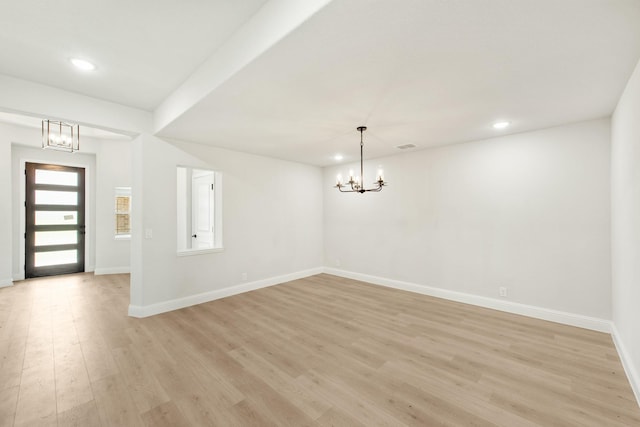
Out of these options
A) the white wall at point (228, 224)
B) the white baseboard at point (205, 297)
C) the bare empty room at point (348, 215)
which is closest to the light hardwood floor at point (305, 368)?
the bare empty room at point (348, 215)

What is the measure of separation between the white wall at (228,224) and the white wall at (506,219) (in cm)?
160

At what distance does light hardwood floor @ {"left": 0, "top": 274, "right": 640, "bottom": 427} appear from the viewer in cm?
193

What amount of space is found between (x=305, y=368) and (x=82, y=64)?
12.0 ft

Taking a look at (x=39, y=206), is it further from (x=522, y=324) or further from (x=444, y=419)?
(x=522, y=324)

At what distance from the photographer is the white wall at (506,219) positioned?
11.1 ft

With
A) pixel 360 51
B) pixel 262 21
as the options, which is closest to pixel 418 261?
pixel 360 51

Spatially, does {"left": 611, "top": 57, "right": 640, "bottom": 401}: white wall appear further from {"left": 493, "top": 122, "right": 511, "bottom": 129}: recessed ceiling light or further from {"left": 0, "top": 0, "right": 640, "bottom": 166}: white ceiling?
{"left": 493, "top": 122, "right": 511, "bottom": 129}: recessed ceiling light

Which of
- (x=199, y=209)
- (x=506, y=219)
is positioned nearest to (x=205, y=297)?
(x=199, y=209)

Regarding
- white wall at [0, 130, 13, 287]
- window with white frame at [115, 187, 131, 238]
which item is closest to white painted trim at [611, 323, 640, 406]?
window with white frame at [115, 187, 131, 238]

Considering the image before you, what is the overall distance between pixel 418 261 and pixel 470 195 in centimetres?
146

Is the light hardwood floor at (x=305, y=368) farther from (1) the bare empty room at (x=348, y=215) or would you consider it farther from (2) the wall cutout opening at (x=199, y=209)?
(2) the wall cutout opening at (x=199, y=209)

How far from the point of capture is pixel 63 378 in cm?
235

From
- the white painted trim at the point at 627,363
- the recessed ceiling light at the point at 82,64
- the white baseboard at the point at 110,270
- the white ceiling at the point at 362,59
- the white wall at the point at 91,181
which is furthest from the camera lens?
the white baseboard at the point at 110,270

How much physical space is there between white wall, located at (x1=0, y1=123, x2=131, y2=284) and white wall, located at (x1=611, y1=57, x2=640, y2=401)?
28.5 feet
